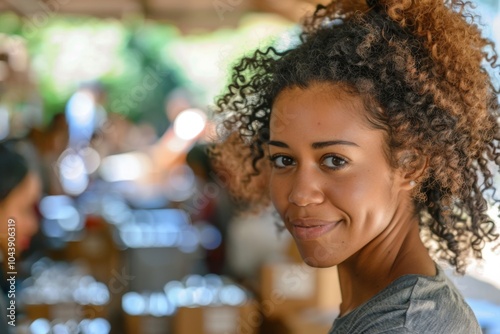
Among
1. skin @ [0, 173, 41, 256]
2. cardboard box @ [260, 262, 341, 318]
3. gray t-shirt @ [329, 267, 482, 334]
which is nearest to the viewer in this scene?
gray t-shirt @ [329, 267, 482, 334]

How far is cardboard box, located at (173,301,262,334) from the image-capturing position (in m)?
3.20

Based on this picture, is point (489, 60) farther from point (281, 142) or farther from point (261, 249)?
point (261, 249)

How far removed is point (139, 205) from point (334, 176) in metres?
4.44

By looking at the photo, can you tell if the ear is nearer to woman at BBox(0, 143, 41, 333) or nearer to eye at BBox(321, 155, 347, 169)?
eye at BBox(321, 155, 347, 169)

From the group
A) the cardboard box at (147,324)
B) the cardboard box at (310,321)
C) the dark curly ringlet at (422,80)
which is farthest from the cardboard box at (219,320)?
the dark curly ringlet at (422,80)

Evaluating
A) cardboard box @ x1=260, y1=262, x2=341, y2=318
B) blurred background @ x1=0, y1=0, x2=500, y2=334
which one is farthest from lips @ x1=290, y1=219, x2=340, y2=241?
cardboard box @ x1=260, y1=262, x2=341, y2=318

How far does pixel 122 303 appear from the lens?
3873mm

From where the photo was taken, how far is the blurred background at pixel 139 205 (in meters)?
3.02

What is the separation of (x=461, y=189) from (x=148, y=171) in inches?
172

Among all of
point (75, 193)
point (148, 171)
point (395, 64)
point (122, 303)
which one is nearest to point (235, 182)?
point (395, 64)

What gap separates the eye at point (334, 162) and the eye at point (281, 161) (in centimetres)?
7

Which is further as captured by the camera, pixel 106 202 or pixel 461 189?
pixel 106 202

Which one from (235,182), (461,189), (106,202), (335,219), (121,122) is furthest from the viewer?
(121,122)

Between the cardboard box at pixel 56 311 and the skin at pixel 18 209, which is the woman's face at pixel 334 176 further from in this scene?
the cardboard box at pixel 56 311
